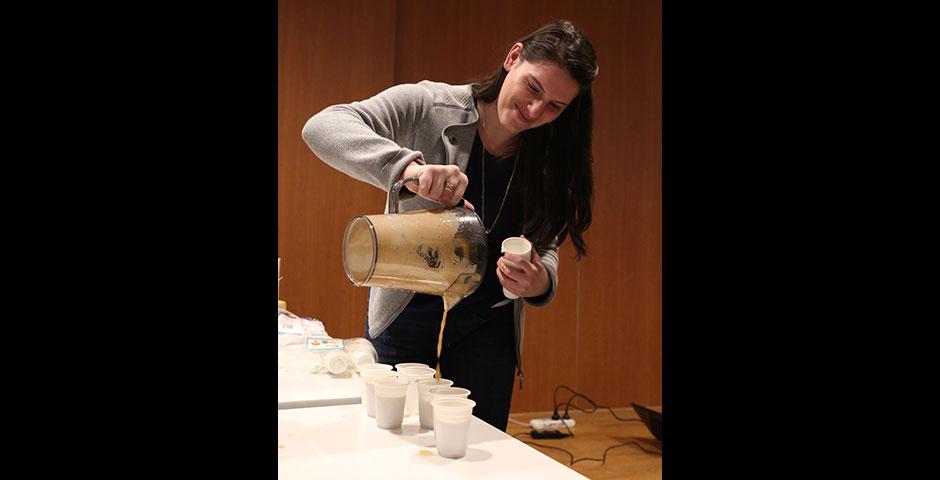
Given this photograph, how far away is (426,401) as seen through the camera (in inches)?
53.5

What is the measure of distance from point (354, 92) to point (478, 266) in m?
2.74

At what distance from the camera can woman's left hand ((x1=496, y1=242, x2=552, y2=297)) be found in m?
1.54

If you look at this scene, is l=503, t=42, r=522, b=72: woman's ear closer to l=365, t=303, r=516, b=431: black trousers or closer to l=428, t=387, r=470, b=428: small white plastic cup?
l=365, t=303, r=516, b=431: black trousers

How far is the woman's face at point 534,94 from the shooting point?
1.60 m

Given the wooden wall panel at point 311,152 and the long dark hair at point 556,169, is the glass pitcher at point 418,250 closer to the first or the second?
the long dark hair at point 556,169

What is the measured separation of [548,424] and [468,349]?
8.43 feet

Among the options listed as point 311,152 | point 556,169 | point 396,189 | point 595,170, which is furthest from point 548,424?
point 396,189

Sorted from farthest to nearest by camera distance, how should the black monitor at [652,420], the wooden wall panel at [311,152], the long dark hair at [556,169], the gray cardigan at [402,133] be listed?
the black monitor at [652,420] → the wooden wall panel at [311,152] → the long dark hair at [556,169] → the gray cardigan at [402,133]

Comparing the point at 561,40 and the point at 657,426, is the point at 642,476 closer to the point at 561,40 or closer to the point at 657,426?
the point at 657,426

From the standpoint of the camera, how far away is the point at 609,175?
479 cm

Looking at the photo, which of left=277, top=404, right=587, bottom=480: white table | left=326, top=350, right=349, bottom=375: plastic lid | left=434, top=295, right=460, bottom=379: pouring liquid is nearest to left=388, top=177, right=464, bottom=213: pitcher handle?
left=434, top=295, right=460, bottom=379: pouring liquid

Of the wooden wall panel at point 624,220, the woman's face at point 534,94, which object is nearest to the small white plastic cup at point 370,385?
the woman's face at point 534,94

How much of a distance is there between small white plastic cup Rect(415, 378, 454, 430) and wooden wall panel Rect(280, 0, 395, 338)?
8.50 ft
